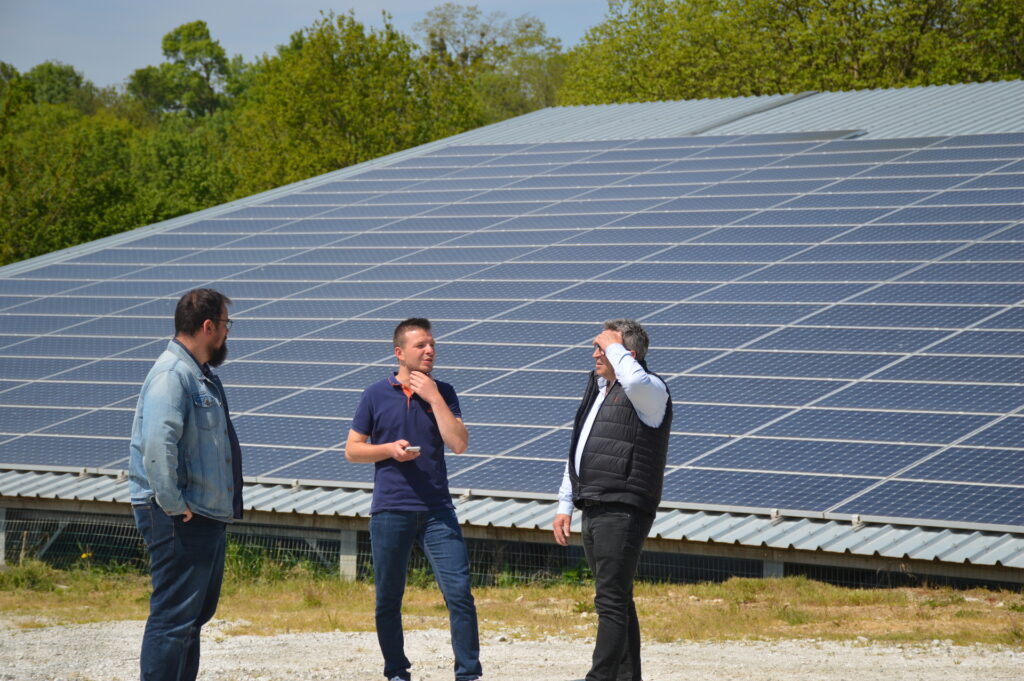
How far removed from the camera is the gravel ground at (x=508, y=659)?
8.77m

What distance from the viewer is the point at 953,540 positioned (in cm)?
1118

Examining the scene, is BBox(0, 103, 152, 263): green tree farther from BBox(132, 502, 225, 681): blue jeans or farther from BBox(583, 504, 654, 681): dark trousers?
BBox(583, 504, 654, 681): dark trousers

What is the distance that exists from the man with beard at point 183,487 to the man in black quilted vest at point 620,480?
207 cm

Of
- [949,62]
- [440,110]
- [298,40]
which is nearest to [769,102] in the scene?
[949,62]

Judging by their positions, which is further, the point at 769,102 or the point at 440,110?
the point at 440,110

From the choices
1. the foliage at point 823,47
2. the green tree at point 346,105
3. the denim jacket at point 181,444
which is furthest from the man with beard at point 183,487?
the green tree at point 346,105

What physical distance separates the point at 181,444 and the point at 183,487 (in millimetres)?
231

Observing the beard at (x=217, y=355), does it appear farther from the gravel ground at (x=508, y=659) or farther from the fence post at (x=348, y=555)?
the fence post at (x=348, y=555)

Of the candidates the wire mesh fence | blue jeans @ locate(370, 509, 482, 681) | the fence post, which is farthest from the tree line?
blue jeans @ locate(370, 509, 482, 681)

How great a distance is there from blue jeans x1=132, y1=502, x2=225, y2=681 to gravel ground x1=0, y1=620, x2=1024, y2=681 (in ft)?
6.98

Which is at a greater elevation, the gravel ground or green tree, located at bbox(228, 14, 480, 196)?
green tree, located at bbox(228, 14, 480, 196)

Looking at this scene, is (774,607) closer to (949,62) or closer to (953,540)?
(953,540)

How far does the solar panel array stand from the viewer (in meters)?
13.0

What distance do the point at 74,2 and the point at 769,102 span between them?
1570 inches
